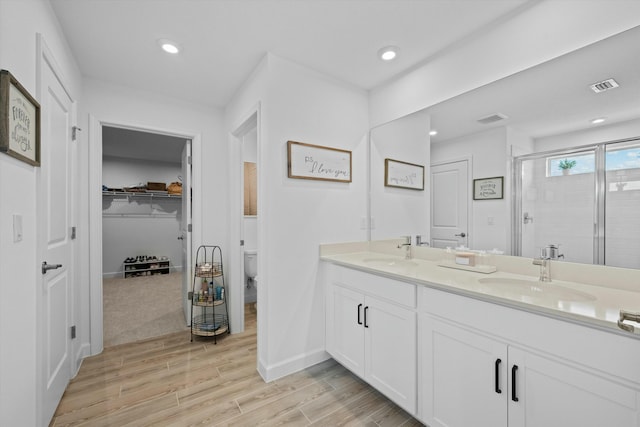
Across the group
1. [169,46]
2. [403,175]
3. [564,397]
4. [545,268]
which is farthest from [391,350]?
[169,46]

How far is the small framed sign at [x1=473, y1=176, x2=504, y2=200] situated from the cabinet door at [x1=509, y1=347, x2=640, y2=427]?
97cm

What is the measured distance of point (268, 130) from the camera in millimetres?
2100

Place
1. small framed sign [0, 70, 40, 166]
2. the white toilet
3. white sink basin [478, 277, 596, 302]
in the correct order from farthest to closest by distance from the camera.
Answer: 1. the white toilet
2. white sink basin [478, 277, 596, 302]
3. small framed sign [0, 70, 40, 166]

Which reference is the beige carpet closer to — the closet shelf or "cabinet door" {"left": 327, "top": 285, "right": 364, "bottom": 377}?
the closet shelf

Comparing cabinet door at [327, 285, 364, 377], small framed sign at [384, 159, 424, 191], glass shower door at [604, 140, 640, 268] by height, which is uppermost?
small framed sign at [384, 159, 424, 191]

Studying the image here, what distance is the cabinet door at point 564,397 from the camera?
909 mm

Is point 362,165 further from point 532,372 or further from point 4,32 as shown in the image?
point 4,32

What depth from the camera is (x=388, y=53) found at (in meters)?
2.05

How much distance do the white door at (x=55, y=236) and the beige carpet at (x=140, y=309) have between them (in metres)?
0.88

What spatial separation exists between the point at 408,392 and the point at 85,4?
2944mm

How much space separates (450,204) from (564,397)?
125 centimetres

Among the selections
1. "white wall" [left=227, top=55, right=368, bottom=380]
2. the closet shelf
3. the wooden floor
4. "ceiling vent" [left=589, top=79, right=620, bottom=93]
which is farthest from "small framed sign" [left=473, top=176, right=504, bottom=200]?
the closet shelf

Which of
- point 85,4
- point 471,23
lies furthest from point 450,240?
point 85,4

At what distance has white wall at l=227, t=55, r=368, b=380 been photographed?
6.89ft
